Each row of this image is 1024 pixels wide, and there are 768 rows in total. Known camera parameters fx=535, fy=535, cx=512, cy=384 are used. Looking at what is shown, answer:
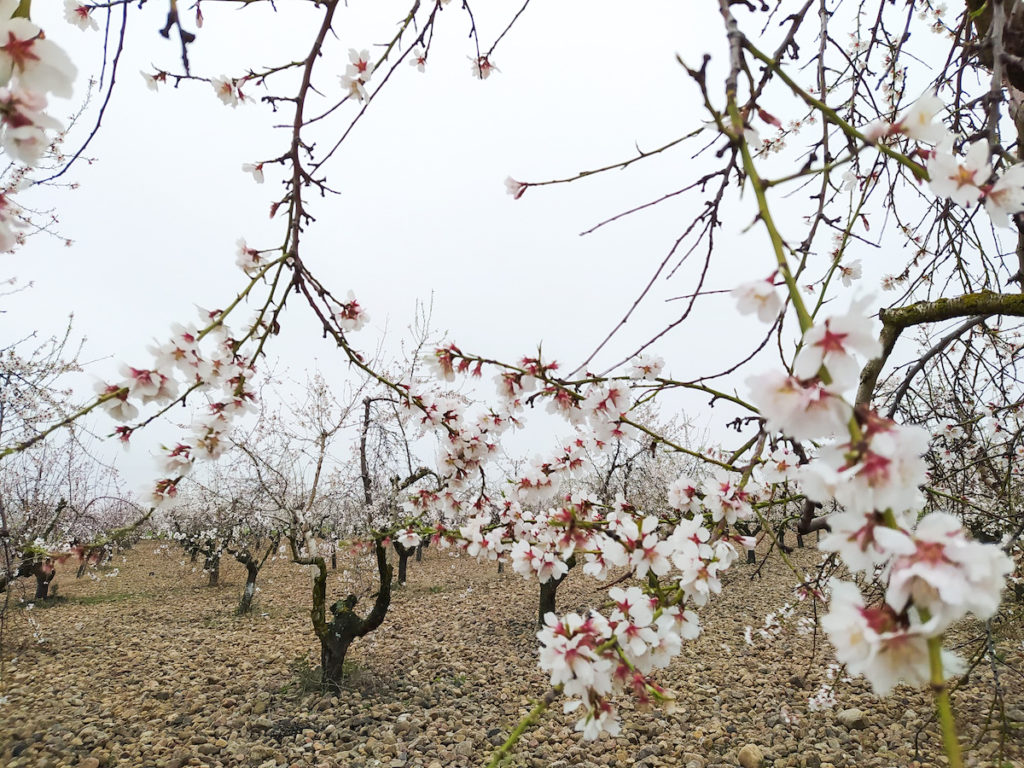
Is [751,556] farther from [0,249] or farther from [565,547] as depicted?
[0,249]

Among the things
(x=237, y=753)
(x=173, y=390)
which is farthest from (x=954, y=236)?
(x=237, y=753)

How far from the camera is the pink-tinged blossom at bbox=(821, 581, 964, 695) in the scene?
0.48m

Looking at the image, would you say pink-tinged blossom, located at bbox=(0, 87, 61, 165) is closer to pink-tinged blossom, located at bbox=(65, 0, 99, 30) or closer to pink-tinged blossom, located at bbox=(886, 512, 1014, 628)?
pink-tinged blossom, located at bbox=(886, 512, 1014, 628)

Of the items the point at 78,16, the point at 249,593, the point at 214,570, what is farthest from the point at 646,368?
the point at 214,570

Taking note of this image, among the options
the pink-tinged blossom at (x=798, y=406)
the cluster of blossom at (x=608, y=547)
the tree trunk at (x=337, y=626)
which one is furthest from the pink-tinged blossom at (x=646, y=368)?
the tree trunk at (x=337, y=626)

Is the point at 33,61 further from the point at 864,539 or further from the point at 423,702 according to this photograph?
the point at 423,702

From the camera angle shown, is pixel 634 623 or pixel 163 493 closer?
pixel 634 623

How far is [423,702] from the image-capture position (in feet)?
15.5

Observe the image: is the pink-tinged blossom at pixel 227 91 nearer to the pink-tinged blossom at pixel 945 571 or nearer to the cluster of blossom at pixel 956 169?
the cluster of blossom at pixel 956 169

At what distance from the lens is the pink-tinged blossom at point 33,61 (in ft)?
2.18

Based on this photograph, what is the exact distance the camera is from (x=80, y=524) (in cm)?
1428

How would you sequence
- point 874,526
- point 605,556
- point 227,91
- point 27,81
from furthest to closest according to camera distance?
1. point 227,91
2. point 605,556
3. point 27,81
4. point 874,526

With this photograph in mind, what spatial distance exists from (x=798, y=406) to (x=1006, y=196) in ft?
1.85

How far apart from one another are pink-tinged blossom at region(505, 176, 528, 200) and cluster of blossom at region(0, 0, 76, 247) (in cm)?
104
